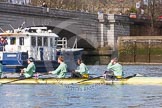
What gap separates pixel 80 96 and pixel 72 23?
1949 inches

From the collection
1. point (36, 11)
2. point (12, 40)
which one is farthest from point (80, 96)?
point (36, 11)

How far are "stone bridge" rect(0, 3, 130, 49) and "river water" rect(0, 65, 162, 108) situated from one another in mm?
27798

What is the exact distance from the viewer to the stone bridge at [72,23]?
226 feet

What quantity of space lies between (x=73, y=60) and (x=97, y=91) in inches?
725

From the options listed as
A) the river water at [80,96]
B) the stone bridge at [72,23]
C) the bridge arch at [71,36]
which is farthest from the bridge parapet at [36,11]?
the river water at [80,96]

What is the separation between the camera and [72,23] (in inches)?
3191

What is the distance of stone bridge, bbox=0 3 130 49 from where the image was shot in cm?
6888

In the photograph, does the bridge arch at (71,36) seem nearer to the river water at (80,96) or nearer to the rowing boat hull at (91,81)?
the rowing boat hull at (91,81)

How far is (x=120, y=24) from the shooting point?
9325 centimetres

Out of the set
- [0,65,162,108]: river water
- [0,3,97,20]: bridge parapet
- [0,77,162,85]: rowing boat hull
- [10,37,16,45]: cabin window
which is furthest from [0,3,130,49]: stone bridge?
[0,65,162,108]: river water

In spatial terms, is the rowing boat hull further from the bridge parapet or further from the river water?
the bridge parapet

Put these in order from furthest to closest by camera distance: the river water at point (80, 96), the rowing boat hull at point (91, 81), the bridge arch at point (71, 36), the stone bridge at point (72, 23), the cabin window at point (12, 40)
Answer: the bridge arch at point (71, 36), the stone bridge at point (72, 23), the cabin window at point (12, 40), the rowing boat hull at point (91, 81), the river water at point (80, 96)

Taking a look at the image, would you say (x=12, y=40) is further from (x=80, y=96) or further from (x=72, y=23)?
(x=72, y=23)

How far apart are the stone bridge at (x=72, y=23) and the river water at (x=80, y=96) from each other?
2780 centimetres
